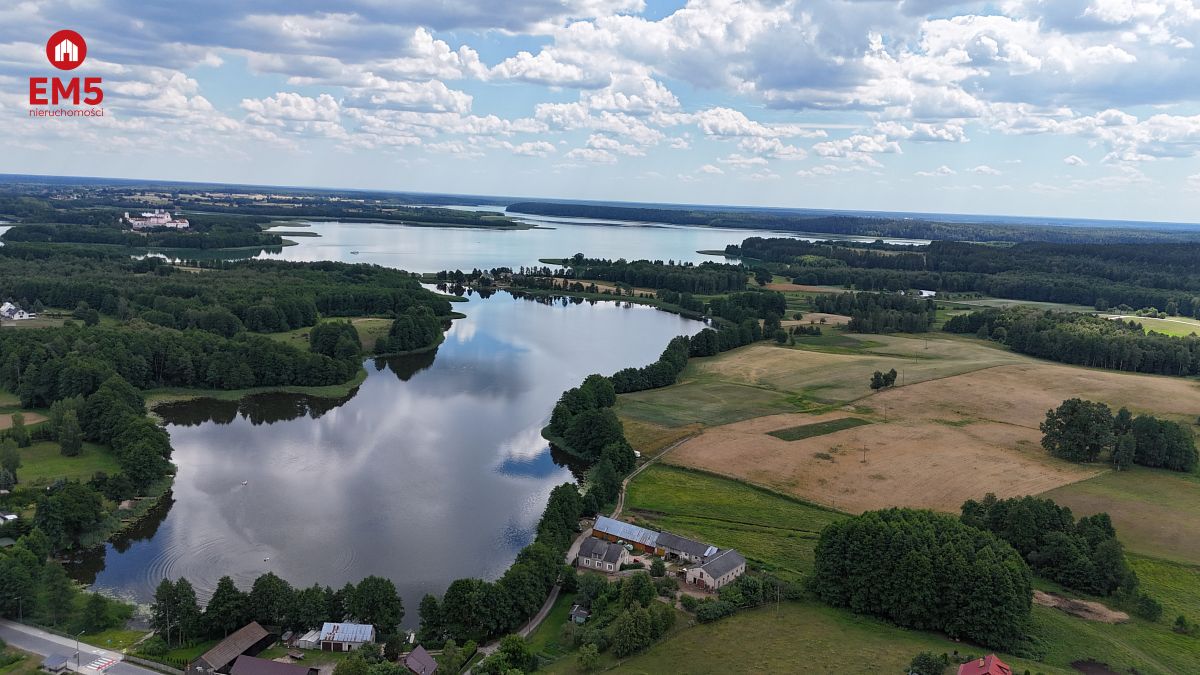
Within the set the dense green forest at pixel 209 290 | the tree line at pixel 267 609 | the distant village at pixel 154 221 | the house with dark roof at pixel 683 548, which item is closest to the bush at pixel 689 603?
the house with dark roof at pixel 683 548

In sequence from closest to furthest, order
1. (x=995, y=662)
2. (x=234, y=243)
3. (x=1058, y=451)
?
(x=995, y=662) < (x=1058, y=451) < (x=234, y=243)

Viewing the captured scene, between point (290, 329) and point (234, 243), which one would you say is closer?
point (290, 329)

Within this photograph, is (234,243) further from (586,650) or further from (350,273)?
(586,650)

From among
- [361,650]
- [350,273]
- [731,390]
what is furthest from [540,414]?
[350,273]

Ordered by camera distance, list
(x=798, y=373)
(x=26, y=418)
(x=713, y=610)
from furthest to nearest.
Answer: (x=798, y=373) < (x=26, y=418) < (x=713, y=610)

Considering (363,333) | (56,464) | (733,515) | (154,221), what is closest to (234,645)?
(733,515)

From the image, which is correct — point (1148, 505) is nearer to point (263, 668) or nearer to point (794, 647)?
point (794, 647)

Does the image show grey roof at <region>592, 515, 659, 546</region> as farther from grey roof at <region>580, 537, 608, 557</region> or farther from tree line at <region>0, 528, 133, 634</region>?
tree line at <region>0, 528, 133, 634</region>
